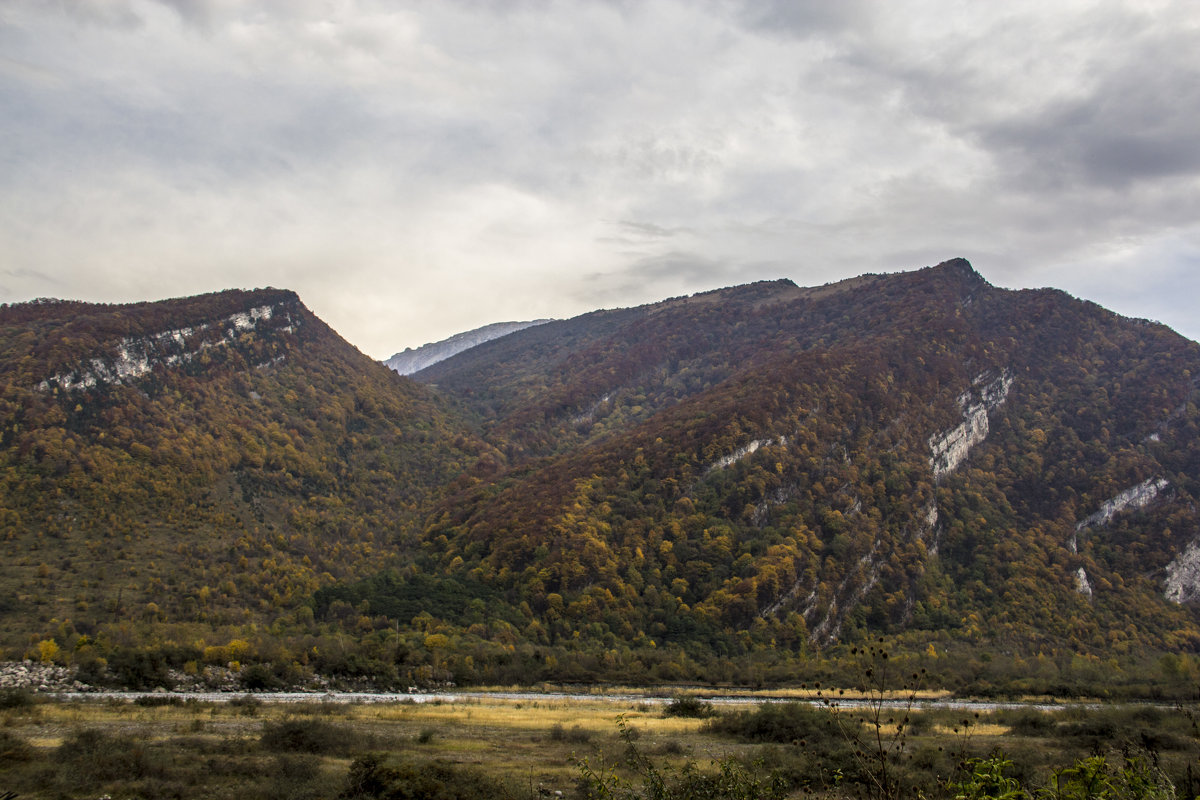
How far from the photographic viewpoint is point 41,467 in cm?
7669

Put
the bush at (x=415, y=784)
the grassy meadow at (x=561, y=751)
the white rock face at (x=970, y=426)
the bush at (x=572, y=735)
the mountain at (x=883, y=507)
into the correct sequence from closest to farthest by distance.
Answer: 1. the grassy meadow at (x=561, y=751)
2. the bush at (x=415, y=784)
3. the bush at (x=572, y=735)
4. the mountain at (x=883, y=507)
5. the white rock face at (x=970, y=426)

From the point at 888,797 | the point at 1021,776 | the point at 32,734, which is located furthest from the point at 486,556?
the point at 888,797

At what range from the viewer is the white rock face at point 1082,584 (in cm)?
9312

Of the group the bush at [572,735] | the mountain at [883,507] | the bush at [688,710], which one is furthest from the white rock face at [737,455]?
the bush at [572,735]

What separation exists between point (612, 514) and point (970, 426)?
74.3m

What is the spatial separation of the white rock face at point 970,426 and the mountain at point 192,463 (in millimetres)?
85852

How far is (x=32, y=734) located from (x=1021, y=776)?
2923cm

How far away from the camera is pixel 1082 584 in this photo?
94.1 m

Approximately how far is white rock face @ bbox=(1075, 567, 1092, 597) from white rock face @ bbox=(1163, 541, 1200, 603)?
9714 millimetres

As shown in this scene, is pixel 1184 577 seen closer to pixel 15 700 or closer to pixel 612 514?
pixel 612 514

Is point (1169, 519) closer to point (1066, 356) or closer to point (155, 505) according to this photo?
point (1066, 356)

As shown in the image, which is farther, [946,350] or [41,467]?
[946,350]

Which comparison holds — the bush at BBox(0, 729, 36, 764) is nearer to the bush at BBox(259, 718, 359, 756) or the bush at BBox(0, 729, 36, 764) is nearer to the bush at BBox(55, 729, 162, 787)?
the bush at BBox(55, 729, 162, 787)

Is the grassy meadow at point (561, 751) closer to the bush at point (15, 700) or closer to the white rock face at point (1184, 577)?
the bush at point (15, 700)
